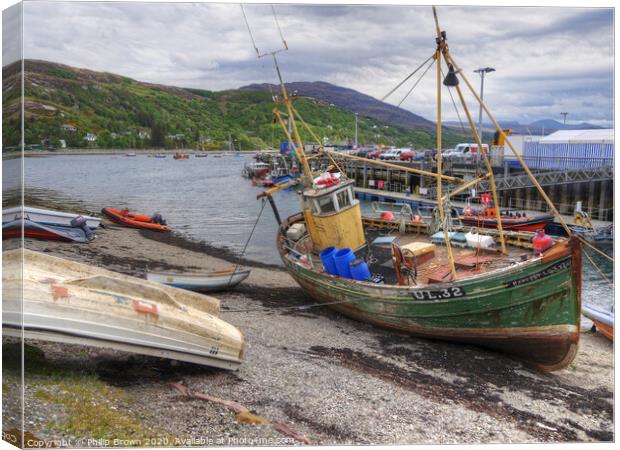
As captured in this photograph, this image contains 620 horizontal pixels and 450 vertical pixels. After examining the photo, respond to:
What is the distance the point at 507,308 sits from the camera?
12016mm

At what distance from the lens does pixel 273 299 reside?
18125mm

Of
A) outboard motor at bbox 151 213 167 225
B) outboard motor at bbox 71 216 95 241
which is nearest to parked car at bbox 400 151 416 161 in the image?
outboard motor at bbox 151 213 167 225

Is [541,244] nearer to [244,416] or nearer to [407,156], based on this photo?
[244,416]

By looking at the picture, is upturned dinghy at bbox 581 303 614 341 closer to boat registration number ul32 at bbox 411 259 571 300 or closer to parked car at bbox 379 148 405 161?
boat registration number ul32 at bbox 411 259 571 300

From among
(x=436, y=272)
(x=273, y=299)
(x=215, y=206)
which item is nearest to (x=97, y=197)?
(x=215, y=206)

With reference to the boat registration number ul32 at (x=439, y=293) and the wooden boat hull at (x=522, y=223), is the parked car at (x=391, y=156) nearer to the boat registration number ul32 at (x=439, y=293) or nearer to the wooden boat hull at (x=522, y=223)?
the wooden boat hull at (x=522, y=223)

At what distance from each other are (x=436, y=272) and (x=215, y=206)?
25.7m

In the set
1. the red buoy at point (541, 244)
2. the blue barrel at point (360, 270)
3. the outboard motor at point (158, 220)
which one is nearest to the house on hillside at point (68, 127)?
the blue barrel at point (360, 270)

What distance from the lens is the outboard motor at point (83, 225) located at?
17439 mm

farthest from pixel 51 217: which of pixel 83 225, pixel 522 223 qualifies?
pixel 522 223

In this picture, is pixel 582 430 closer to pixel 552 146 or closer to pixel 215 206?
pixel 552 146

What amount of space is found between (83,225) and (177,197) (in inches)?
754

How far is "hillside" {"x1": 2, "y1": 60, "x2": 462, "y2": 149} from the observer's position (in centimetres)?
1122

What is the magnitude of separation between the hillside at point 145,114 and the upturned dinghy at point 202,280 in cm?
498
